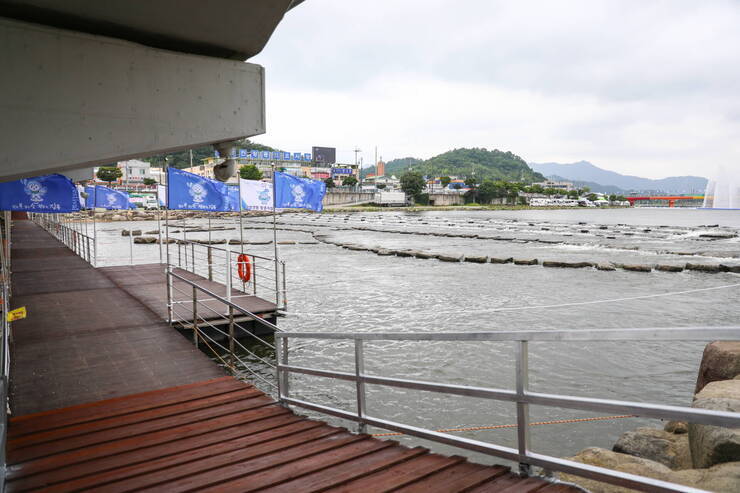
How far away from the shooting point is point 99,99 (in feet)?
14.4

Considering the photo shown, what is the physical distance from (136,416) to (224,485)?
2351 millimetres

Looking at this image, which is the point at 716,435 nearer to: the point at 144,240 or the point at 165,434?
the point at 165,434

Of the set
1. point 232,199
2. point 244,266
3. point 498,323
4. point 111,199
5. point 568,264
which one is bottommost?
point 498,323

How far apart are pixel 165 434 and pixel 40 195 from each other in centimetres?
926

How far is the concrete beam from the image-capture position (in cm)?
401

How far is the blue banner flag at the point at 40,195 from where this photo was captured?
11.3 metres

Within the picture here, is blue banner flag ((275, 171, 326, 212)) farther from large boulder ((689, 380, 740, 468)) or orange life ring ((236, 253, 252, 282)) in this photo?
large boulder ((689, 380, 740, 468))

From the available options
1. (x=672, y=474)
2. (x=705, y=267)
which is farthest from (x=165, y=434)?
(x=705, y=267)

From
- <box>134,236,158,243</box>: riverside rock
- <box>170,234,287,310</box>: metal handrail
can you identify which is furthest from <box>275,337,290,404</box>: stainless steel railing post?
<box>134,236,158,243</box>: riverside rock

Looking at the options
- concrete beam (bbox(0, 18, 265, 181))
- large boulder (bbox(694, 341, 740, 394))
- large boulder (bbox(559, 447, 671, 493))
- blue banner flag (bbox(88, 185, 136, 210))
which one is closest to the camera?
concrete beam (bbox(0, 18, 265, 181))

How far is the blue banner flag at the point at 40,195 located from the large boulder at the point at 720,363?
13441mm

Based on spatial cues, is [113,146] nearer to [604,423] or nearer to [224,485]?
[224,485]

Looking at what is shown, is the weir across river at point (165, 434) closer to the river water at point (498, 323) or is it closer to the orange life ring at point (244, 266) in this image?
the river water at point (498, 323)

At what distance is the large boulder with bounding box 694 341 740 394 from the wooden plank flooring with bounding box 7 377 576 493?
Result: 6174mm
